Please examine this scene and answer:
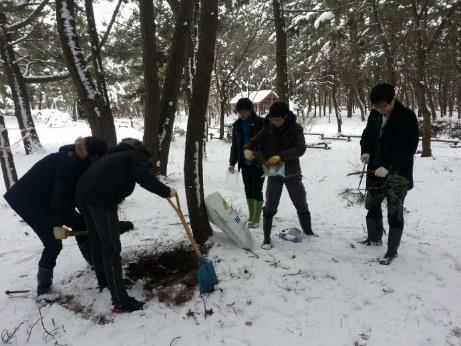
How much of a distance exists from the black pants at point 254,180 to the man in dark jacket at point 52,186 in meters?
2.30

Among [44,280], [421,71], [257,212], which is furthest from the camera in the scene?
[421,71]

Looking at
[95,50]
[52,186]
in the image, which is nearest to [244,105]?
[52,186]

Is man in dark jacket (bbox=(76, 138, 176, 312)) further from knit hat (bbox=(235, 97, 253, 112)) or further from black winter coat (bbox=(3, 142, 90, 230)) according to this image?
knit hat (bbox=(235, 97, 253, 112))

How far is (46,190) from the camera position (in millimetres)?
3299

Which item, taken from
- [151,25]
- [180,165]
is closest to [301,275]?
[151,25]

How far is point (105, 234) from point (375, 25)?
479 inches

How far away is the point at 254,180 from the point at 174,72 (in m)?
3.84

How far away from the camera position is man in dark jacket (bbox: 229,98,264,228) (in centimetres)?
492

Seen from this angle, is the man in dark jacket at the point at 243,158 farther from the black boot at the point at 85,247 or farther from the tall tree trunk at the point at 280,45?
the tall tree trunk at the point at 280,45

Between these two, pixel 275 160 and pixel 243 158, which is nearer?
pixel 275 160

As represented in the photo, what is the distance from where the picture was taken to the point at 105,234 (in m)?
3.11

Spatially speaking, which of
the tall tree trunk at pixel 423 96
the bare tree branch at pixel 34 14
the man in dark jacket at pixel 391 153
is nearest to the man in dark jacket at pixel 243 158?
the man in dark jacket at pixel 391 153

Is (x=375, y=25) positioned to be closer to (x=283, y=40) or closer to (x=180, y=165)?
(x=283, y=40)

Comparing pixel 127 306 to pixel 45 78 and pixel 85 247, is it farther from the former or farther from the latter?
pixel 45 78
